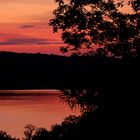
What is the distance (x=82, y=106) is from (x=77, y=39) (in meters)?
4.37

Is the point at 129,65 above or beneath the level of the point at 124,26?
beneath

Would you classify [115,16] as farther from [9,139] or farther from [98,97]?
[9,139]

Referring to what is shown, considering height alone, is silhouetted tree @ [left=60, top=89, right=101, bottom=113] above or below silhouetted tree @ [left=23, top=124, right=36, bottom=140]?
above

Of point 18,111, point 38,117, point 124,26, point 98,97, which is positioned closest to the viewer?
point 98,97

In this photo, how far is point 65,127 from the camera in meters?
26.3

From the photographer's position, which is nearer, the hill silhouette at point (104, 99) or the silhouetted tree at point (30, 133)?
the hill silhouette at point (104, 99)

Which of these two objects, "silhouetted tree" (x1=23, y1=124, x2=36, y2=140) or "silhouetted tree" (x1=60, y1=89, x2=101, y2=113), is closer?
"silhouetted tree" (x1=60, y1=89, x2=101, y2=113)

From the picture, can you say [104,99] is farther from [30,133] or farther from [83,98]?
[30,133]

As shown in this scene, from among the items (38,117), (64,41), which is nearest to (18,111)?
(38,117)

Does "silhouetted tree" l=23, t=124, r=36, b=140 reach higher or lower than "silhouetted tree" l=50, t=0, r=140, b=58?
→ lower

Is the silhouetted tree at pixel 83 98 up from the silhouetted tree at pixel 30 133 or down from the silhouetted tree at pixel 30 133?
up

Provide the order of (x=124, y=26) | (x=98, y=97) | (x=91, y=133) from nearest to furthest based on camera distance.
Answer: (x=91, y=133), (x=98, y=97), (x=124, y=26)

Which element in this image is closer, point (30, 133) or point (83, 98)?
point (83, 98)

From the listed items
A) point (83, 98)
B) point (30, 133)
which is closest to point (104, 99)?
point (83, 98)
